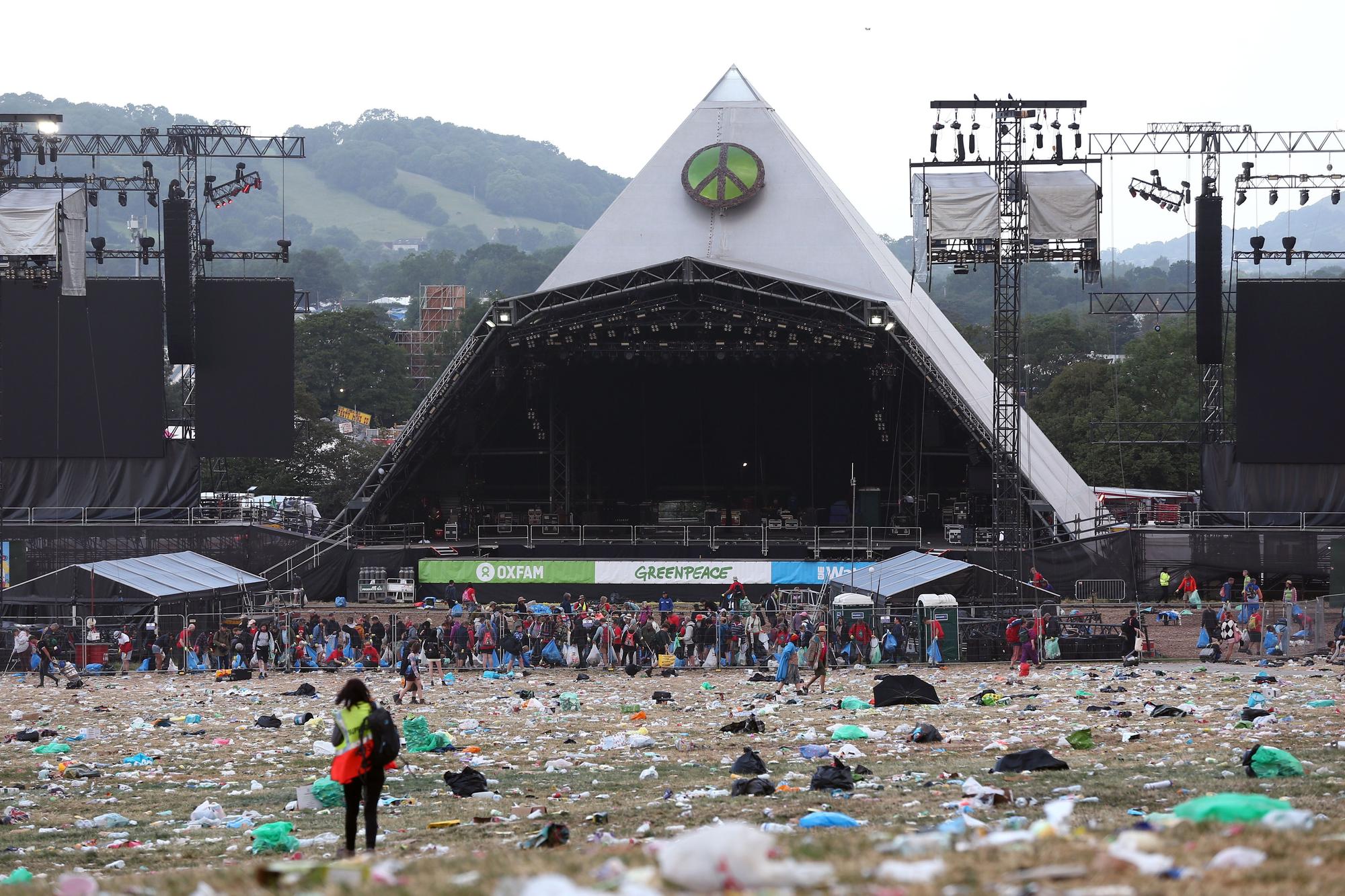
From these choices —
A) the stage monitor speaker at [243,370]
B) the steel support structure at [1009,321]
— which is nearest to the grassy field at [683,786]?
the steel support structure at [1009,321]

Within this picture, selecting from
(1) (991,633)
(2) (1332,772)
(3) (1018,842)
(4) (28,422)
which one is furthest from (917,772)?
(4) (28,422)

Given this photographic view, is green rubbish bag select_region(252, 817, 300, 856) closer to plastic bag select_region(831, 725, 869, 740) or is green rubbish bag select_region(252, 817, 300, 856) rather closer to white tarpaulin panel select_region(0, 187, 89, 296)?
plastic bag select_region(831, 725, 869, 740)

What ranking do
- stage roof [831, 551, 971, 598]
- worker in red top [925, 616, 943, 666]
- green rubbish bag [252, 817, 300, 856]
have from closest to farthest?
green rubbish bag [252, 817, 300, 856], worker in red top [925, 616, 943, 666], stage roof [831, 551, 971, 598]

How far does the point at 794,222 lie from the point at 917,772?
2962 cm

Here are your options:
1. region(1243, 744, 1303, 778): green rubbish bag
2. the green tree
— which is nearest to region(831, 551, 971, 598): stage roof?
region(1243, 744, 1303, 778): green rubbish bag

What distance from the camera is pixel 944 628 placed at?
2634 cm

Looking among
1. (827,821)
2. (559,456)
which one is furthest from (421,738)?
(559,456)

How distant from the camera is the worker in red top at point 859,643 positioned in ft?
86.4

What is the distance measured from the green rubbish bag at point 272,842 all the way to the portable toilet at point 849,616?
1732 cm

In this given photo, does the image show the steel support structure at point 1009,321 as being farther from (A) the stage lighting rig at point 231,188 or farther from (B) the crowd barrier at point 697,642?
(A) the stage lighting rig at point 231,188

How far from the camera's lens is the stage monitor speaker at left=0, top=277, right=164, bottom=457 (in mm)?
38469

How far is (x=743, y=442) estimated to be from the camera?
47250 mm

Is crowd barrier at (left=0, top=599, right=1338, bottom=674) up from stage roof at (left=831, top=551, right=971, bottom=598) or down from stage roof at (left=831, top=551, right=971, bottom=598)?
down

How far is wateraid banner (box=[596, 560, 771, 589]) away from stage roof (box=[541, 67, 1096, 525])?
6.69 metres
